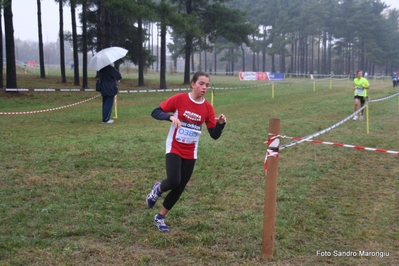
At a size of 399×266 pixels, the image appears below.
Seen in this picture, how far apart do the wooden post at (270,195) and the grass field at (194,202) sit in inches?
6.6

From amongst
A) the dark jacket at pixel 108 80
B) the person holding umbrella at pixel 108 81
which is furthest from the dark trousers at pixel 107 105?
the dark jacket at pixel 108 80

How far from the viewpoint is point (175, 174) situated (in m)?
5.04

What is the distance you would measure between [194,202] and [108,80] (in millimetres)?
8547

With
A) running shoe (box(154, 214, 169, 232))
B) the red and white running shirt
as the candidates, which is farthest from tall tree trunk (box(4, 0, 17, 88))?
the red and white running shirt

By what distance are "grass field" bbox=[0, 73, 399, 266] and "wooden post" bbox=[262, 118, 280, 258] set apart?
0.17m

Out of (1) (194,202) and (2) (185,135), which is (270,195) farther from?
(1) (194,202)

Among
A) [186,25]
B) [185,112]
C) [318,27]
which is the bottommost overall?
[185,112]

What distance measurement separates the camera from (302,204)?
21.2 feet

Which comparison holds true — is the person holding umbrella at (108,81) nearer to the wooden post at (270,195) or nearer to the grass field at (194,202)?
the grass field at (194,202)

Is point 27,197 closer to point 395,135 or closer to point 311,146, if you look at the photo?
point 311,146

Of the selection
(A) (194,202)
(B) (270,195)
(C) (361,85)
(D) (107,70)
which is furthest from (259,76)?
(B) (270,195)

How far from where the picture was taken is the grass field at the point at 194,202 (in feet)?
15.4

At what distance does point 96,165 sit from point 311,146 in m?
5.51

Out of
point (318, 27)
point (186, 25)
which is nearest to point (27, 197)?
point (186, 25)
